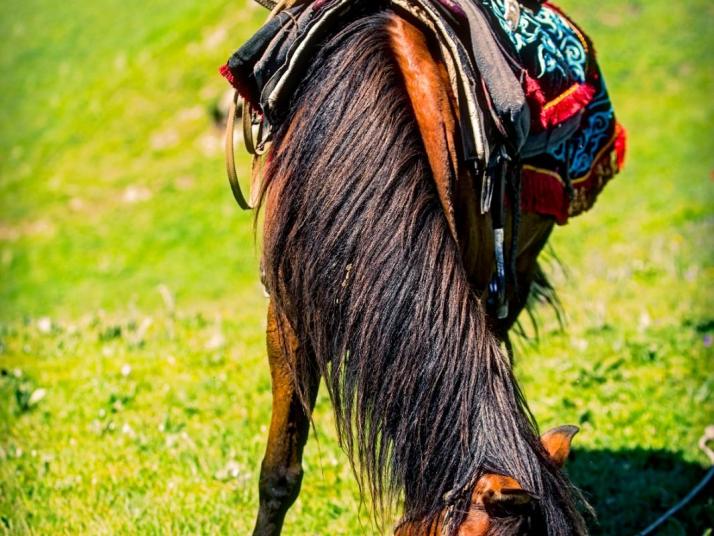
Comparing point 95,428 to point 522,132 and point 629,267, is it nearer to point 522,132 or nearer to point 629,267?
point 522,132

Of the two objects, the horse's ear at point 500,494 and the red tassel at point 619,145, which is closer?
the horse's ear at point 500,494

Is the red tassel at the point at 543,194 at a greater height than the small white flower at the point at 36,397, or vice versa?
the red tassel at the point at 543,194

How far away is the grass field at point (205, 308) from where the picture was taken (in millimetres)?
3838

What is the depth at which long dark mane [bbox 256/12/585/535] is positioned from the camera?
221 centimetres

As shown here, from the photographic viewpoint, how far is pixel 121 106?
880 inches

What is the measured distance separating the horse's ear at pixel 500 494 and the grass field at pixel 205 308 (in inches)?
62.3

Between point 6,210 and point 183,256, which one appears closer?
point 183,256

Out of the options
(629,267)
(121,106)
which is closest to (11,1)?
(121,106)

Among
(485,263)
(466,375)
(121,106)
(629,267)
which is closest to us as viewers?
(466,375)

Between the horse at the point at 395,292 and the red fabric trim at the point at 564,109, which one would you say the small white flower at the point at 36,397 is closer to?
the horse at the point at 395,292

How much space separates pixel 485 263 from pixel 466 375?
0.74 metres

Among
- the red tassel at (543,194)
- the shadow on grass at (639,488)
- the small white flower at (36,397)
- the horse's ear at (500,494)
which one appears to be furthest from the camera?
the small white flower at (36,397)

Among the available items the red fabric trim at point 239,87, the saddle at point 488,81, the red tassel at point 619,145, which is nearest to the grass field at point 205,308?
the red tassel at point 619,145

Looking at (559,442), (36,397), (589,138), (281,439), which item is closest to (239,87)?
(281,439)
